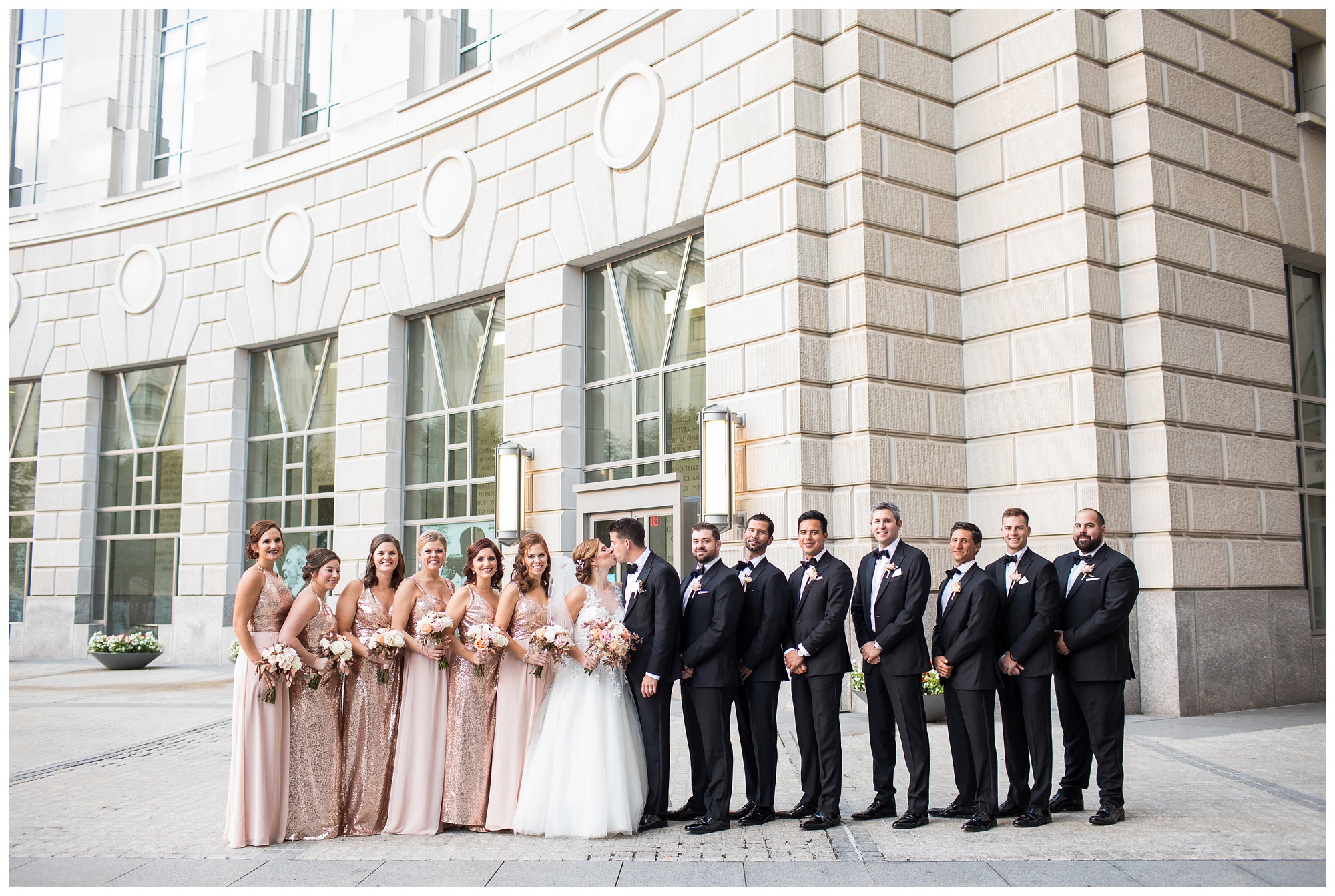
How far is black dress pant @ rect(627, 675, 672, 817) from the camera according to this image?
701 centimetres

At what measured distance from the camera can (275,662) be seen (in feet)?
22.3

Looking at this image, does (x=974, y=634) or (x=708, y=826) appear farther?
(x=974, y=634)

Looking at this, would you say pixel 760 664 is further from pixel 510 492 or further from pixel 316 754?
pixel 510 492

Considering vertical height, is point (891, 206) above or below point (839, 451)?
above

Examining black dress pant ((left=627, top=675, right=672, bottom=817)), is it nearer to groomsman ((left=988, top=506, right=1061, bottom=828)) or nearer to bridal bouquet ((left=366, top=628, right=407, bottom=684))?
bridal bouquet ((left=366, top=628, right=407, bottom=684))

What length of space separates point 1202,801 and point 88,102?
78.3 feet

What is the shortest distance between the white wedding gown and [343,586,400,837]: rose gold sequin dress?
93 cm

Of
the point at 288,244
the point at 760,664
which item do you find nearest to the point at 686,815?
the point at 760,664

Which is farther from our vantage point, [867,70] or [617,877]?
[867,70]

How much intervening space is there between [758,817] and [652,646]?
4.21 feet

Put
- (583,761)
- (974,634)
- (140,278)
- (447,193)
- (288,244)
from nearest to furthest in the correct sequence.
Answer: (583,761) < (974,634) < (447,193) < (288,244) < (140,278)

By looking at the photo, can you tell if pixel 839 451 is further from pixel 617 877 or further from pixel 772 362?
pixel 617 877

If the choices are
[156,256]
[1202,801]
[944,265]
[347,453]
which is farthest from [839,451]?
[156,256]

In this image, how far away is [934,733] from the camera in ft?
34.6
